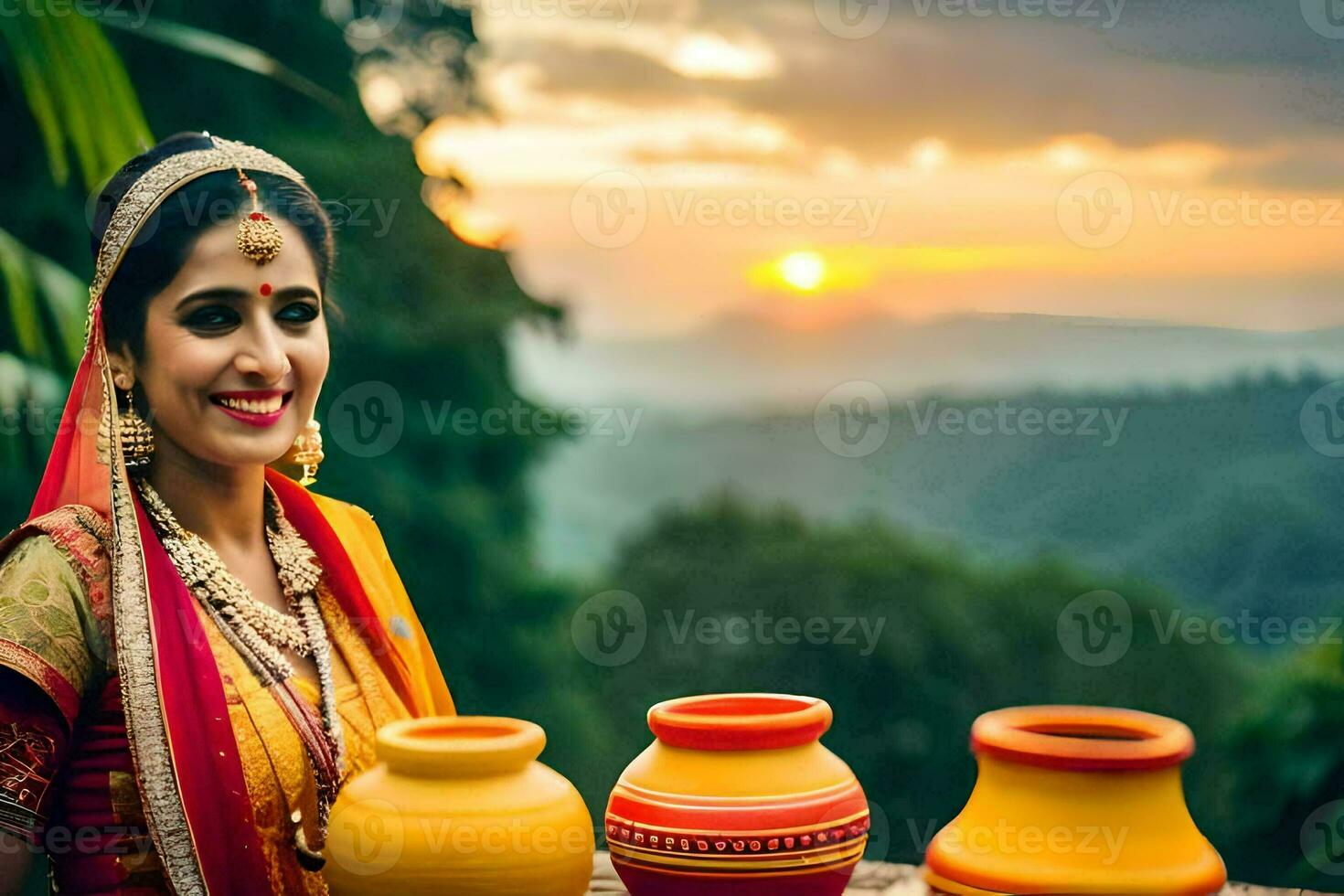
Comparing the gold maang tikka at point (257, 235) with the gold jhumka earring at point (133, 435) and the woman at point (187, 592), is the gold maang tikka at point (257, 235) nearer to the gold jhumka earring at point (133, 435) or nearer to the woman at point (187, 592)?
the woman at point (187, 592)


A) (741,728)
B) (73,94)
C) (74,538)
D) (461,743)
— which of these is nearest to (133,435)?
(74,538)

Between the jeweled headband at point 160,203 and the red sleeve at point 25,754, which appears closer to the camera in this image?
the red sleeve at point 25,754

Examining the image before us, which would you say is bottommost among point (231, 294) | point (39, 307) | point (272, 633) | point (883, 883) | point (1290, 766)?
point (1290, 766)

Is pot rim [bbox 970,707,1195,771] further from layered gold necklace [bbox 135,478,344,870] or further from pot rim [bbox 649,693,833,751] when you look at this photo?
layered gold necklace [bbox 135,478,344,870]

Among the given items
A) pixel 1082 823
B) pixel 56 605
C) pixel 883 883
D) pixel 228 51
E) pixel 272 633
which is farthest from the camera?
pixel 228 51

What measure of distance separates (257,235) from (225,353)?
20 cm

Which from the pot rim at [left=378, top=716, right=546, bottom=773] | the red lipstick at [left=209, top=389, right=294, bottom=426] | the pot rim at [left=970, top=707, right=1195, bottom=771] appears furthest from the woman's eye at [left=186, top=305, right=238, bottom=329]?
the pot rim at [left=970, top=707, right=1195, bottom=771]

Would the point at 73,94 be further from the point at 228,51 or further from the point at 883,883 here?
the point at 883,883

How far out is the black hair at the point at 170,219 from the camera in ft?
8.51

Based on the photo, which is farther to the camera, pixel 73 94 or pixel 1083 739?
pixel 73 94

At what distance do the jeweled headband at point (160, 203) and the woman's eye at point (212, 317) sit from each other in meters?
0.10

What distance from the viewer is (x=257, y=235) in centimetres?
261

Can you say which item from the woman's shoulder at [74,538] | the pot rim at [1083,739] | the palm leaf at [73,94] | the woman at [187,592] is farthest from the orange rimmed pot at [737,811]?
the palm leaf at [73,94]

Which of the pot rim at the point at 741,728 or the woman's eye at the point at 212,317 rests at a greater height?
the woman's eye at the point at 212,317
